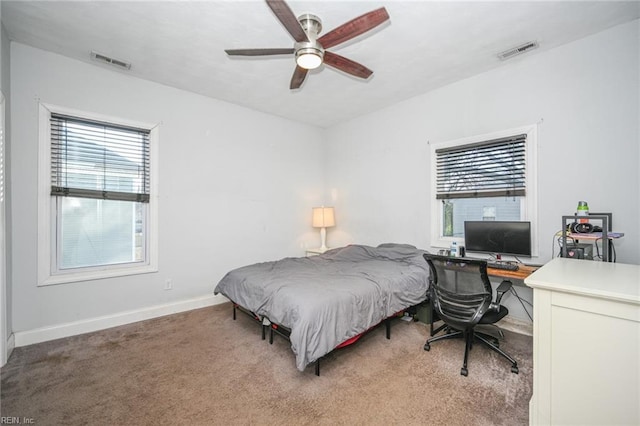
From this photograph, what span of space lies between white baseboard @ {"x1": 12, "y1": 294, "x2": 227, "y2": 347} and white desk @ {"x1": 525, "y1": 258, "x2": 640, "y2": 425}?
353cm

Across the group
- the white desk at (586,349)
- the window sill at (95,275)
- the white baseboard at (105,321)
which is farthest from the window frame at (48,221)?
the white desk at (586,349)

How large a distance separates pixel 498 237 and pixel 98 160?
14.7 feet

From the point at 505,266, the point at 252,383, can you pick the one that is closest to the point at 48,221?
the point at 252,383

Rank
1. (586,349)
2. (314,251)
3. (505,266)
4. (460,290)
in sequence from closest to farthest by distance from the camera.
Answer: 1. (586,349)
2. (460,290)
3. (505,266)
4. (314,251)

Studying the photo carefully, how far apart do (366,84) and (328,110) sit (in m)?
0.97

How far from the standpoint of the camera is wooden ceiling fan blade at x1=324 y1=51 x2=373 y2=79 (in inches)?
87.3

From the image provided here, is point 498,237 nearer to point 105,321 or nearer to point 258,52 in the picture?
point 258,52

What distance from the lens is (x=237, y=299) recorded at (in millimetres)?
2816

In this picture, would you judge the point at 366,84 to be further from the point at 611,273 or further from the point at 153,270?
the point at 153,270

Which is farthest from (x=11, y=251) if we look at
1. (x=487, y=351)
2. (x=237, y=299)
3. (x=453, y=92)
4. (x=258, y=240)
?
(x=453, y=92)

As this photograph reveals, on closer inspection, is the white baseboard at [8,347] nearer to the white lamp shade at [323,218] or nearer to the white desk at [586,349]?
the white lamp shade at [323,218]

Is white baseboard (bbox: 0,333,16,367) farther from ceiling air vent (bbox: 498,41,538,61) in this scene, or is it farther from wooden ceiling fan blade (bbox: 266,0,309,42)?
ceiling air vent (bbox: 498,41,538,61)

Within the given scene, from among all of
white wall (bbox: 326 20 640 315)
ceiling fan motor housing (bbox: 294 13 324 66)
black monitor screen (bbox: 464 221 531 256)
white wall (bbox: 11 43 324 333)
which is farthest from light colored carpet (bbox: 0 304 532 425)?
ceiling fan motor housing (bbox: 294 13 324 66)

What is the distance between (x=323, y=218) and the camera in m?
4.68
